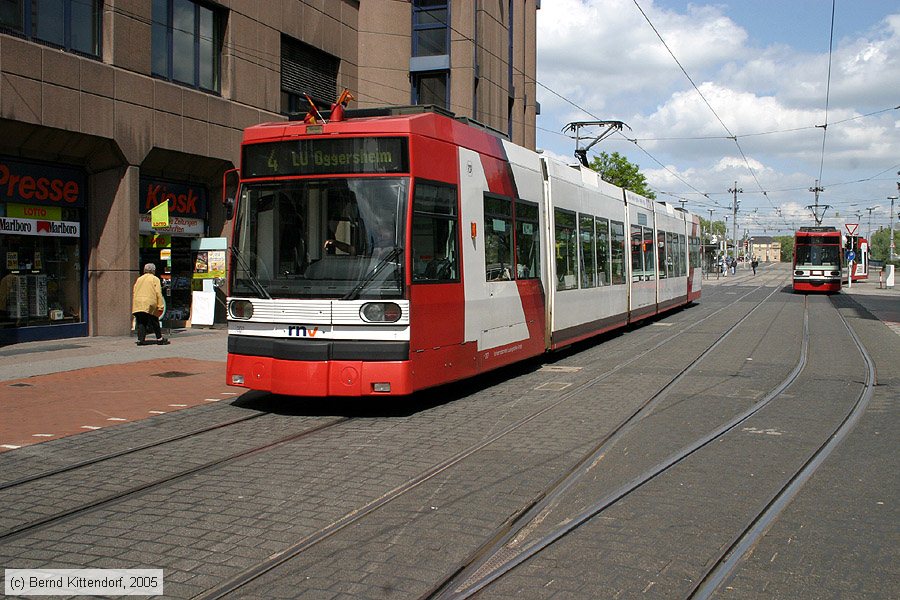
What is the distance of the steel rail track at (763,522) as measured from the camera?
432cm

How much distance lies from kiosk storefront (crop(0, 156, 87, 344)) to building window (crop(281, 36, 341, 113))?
6.72m

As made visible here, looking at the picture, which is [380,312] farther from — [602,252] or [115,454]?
[602,252]

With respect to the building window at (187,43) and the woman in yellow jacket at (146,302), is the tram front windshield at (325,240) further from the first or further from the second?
the building window at (187,43)

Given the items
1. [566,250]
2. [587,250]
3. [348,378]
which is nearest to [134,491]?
[348,378]

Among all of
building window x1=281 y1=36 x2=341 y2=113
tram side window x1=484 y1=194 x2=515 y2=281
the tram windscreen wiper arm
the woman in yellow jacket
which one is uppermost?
building window x1=281 y1=36 x2=341 y2=113

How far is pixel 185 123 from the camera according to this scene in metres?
18.4

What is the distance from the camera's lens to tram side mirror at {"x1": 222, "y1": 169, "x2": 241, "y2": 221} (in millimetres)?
9281

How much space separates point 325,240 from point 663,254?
1630 centimetres

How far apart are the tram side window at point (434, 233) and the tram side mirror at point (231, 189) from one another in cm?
205

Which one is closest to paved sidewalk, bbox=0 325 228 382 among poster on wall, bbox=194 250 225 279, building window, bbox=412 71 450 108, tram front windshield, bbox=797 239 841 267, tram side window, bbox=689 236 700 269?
poster on wall, bbox=194 250 225 279

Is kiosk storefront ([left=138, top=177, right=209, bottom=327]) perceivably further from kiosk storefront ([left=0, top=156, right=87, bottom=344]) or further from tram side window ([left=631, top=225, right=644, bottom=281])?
tram side window ([left=631, top=225, right=644, bottom=281])

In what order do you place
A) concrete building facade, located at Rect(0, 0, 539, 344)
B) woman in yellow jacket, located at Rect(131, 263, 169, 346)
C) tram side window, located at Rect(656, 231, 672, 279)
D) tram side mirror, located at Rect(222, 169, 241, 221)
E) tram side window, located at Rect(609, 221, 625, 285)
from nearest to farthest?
tram side mirror, located at Rect(222, 169, 241, 221)
concrete building facade, located at Rect(0, 0, 539, 344)
woman in yellow jacket, located at Rect(131, 263, 169, 346)
tram side window, located at Rect(609, 221, 625, 285)
tram side window, located at Rect(656, 231, 672, 279)

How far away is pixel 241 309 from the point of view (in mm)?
9156

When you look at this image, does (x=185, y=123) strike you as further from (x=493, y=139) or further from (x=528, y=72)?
(x=528, y=72)
